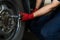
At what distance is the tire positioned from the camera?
1.47 meters

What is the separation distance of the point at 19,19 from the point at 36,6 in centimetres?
24

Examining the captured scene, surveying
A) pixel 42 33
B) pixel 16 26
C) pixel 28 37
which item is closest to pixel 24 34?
pixel 28 37

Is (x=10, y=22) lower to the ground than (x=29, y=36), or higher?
higher

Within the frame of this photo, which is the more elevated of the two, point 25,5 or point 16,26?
point 25,5

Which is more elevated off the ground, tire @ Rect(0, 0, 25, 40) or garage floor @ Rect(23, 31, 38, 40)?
tire @ Rect(0, 0, 25, 40)

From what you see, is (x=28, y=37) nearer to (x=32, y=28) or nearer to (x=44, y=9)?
(x=32, y=28)

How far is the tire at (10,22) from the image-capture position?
147 cm

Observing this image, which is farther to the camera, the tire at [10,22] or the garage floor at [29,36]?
the garage floor at [29,36]

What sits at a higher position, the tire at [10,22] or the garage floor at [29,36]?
the tire at [10,22]

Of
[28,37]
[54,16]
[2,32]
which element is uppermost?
[54,16]

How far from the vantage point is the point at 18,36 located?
1486 millimetres

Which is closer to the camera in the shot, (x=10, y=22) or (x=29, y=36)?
(x=10, y=22)

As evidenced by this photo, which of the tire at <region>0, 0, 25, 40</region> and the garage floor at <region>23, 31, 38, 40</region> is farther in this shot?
the garage floor at <region>23, 31, 38, 40</region>

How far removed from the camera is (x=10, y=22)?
1.50m
